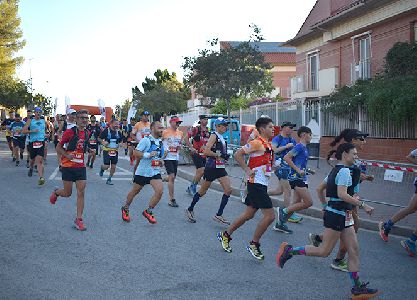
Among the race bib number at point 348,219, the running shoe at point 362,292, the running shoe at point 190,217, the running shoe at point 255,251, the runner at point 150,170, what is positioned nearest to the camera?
the running shoe at point 362,292

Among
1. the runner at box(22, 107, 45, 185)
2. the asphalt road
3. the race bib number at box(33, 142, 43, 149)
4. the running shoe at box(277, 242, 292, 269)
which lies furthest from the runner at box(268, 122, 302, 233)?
the race bib number at box(33, 142, 43, 149)

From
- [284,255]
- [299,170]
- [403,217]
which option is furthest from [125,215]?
[403,217]

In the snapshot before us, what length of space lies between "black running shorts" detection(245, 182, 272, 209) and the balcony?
1787 centimetres

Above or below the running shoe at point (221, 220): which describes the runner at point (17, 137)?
above

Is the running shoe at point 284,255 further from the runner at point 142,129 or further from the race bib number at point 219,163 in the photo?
the runner at point 142,129

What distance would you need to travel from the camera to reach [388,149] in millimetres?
18562

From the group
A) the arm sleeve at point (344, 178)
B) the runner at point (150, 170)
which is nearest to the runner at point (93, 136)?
the runner at point (150, 170)

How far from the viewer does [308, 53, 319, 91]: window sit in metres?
28.8

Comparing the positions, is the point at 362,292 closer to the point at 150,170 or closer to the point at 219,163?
the point at 219,163

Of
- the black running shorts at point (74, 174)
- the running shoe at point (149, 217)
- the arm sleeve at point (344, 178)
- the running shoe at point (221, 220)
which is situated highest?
the arm sleeve at point (344, 178)

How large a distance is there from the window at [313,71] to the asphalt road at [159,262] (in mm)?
19820

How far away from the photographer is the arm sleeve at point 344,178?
5449mm

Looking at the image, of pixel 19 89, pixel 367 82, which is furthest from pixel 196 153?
pixel 19 89

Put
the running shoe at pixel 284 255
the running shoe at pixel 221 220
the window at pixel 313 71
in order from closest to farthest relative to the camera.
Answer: the running shoe at pixel 284 255
the running shoe at pixel 221 220
the window at pixel 313 71
